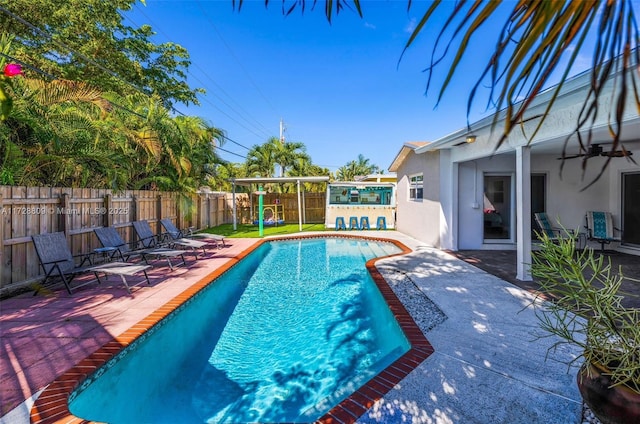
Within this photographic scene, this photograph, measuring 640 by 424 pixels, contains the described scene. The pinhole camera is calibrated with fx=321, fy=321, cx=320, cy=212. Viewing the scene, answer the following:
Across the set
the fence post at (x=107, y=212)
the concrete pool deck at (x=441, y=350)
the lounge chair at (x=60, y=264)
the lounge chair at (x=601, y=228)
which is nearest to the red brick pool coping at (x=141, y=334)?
the concrete pool deck at (x=441, y=350)

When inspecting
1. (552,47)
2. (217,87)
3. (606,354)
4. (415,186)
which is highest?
(217,87)

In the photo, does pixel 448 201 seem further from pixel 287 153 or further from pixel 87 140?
pixel 287 153

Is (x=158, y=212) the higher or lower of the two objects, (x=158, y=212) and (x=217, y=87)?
the lower

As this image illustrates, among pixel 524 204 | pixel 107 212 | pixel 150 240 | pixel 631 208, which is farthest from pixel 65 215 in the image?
pixel 631 208

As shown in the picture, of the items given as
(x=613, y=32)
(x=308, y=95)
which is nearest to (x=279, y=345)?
(x=613, y=32)

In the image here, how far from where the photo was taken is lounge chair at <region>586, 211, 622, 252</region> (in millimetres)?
9453

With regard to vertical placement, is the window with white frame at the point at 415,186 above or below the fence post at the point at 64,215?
above

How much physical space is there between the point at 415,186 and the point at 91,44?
56.4ft

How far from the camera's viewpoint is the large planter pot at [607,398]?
221 centimetres

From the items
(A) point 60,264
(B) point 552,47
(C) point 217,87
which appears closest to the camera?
(B) point 552,47

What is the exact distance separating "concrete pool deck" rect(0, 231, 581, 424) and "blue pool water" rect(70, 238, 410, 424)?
532 mm

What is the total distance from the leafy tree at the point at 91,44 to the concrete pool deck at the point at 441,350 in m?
10.5

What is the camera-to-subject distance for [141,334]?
453 cm

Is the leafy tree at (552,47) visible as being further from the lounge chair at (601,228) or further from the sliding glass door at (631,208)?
the sliding glass door at (631,208)
